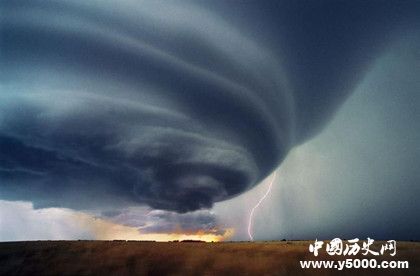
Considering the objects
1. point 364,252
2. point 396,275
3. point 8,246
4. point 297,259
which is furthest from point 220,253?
point 8,246

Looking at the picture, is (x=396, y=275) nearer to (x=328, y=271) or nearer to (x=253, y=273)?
(x=328, y=271)

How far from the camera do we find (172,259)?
99.0 feet

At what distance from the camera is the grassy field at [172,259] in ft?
88.1

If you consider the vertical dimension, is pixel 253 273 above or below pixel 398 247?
below

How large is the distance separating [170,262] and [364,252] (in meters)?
14.6

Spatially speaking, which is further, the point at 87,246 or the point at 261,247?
the point at 87,246

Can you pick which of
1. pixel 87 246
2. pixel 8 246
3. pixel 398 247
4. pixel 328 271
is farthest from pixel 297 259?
pixel 8 246

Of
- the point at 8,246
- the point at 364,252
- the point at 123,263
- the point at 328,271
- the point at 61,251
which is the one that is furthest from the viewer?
the point at 8,246

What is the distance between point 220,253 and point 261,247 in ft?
11.4

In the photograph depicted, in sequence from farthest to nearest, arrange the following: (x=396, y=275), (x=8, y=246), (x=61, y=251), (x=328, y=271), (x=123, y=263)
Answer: (x=8, y=246), (x=61, y=251), (x=123, y=263), (x=328, y=271), (x=396, y=275)

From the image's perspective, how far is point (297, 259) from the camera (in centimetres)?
2766

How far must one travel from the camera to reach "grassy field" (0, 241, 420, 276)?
26.8 m

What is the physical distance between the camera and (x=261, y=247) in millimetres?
31203

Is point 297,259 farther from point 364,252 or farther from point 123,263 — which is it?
point 123,263
